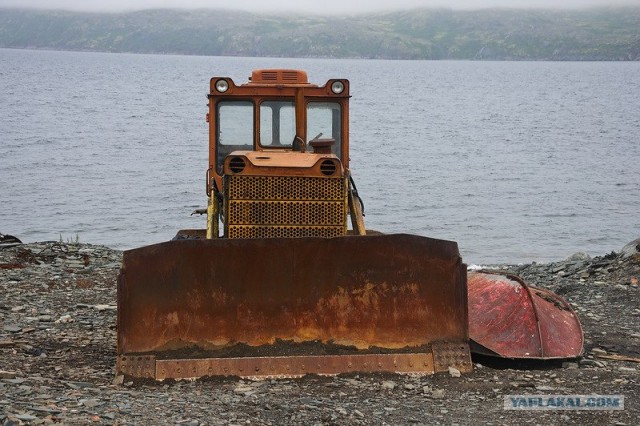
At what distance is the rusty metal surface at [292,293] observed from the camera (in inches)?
360

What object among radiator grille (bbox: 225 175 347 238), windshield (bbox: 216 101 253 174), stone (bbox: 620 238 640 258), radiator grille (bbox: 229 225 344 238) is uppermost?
windshield (bbox: 216 101 253 174)

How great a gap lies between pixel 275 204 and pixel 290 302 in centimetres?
100

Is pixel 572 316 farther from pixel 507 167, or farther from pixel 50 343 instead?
pixel 507 167

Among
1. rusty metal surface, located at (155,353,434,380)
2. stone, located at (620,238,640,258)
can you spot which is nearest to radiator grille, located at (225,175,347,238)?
rusty metal surface, located at (155,353,434,380)

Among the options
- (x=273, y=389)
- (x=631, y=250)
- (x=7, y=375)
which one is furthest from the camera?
(x=631, y=250)

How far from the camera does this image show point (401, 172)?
128 feet

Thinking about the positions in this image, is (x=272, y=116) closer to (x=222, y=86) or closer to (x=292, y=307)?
(x=222, y=86)

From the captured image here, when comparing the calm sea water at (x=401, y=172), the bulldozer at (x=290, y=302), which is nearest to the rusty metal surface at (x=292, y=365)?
the bulldozer at (x=290, y=302)

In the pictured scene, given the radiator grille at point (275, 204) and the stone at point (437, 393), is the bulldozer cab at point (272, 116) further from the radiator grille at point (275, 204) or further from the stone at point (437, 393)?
the stone at point (437, 393)

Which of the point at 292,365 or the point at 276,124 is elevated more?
the point at 276,124

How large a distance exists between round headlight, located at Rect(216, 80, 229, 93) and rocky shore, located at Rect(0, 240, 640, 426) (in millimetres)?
2882

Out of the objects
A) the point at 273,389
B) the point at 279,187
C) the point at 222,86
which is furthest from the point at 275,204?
the point at 222,86

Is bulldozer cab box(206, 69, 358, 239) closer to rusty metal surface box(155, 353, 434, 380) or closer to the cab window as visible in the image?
the cab window

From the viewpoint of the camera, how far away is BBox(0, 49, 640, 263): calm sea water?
26500 mm
